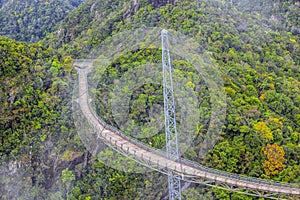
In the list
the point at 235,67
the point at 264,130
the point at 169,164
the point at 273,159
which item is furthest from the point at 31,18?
the point at 273,159

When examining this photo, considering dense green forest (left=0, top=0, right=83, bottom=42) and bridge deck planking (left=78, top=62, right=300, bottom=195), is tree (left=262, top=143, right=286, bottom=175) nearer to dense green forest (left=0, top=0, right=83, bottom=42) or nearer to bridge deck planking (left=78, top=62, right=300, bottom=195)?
bridge deck planking (left=78, top=62, right=300, bottom=195)

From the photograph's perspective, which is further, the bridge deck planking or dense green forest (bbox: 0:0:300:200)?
dense green forest (bbox: 0:0:300:200)

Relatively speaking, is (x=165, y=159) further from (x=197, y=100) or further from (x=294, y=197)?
(x=294, y=197)

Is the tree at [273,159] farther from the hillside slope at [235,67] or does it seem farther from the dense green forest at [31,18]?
the dense green forest at [31,18]

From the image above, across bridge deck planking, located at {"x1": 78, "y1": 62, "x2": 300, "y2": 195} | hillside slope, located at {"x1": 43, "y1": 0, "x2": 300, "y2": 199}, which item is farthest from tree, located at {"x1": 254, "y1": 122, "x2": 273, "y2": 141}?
bridge deck planking, located at {"x1": 78, "y1": 62, "x2": 300, "y2": 195}

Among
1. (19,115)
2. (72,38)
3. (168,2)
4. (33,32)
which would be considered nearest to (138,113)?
(19,115)

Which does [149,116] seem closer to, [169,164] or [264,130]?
[169,164]
